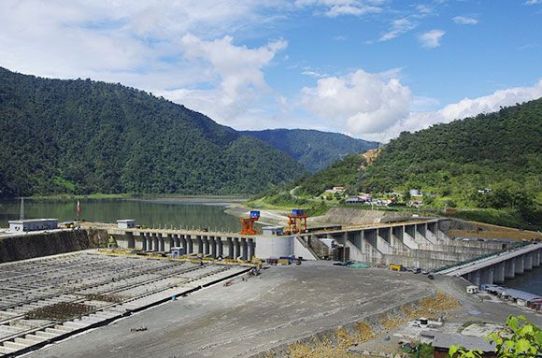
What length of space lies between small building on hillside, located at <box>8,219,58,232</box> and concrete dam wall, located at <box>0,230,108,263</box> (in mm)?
3412

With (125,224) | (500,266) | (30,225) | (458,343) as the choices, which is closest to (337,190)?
(125,224)

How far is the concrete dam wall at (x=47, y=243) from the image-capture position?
67.2 m

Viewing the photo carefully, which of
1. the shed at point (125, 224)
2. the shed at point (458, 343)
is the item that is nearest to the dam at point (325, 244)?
the shed at point (125, 224)

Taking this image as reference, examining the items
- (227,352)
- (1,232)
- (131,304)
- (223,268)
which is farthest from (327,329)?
(1,232)

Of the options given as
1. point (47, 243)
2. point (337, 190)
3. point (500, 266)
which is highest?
point (337, 190)

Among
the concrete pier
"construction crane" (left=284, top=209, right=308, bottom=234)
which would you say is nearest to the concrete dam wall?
"construction crane" (left=284, top=209, right=308, bottom=234)

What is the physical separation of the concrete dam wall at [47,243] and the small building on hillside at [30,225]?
11.2 feet

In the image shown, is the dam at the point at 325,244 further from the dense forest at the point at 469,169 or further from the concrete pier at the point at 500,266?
the dense forest at the point at 469,169

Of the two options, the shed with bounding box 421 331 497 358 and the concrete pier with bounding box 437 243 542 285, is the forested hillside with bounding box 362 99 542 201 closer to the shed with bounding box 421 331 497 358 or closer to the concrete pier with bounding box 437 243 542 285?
the concrete pier with bounding box 437 243 542 285

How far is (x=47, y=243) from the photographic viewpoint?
7231 cm

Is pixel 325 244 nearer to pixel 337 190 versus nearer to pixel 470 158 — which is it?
pixel 337 190

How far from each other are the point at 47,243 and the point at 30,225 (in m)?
4.85

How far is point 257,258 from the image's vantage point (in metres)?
66.6

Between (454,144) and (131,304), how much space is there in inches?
5659
